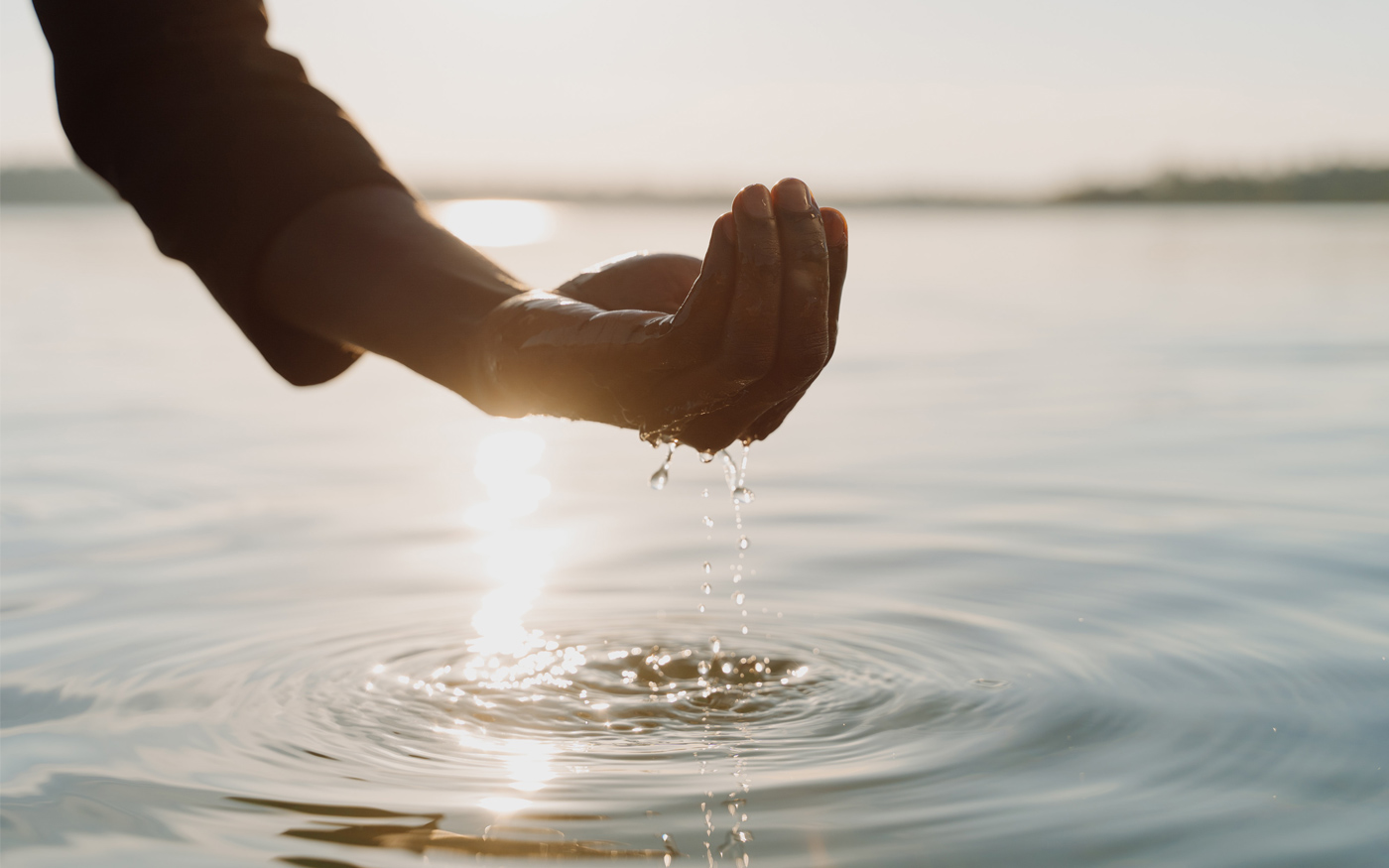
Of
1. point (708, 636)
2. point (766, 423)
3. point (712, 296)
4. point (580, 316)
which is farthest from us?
point (708, 636)

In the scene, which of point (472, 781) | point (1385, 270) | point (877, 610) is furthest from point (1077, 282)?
point (472, 781)

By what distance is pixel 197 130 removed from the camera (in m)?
1.80

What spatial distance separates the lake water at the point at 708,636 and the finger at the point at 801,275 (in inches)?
36.6

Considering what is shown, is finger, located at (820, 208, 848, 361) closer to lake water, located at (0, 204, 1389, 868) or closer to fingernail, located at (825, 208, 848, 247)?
fingernail, located at (825, 208, 848, 247)

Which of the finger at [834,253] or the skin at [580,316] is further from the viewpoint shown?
the finger at [834,253]

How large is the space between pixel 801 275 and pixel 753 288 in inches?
2.6

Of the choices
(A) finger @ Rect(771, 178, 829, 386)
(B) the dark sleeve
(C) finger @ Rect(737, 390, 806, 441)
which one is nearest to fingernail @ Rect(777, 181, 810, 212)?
(A) finger @ Rect(771, 178, 829, 386)

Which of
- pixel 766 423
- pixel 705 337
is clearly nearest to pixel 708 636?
pixel 766 423

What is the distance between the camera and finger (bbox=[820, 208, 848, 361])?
1817 mm

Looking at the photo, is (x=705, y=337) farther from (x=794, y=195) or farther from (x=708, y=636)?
(x=708, y=636)

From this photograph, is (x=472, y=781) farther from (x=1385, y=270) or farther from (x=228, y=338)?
(x=1385, y=270)

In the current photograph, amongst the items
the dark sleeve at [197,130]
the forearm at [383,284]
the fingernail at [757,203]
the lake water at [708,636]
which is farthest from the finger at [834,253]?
the lake water at [708,636]

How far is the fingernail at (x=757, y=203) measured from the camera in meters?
1.68

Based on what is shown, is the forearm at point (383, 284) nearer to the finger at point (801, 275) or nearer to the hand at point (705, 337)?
the hand at point (705, 337)
